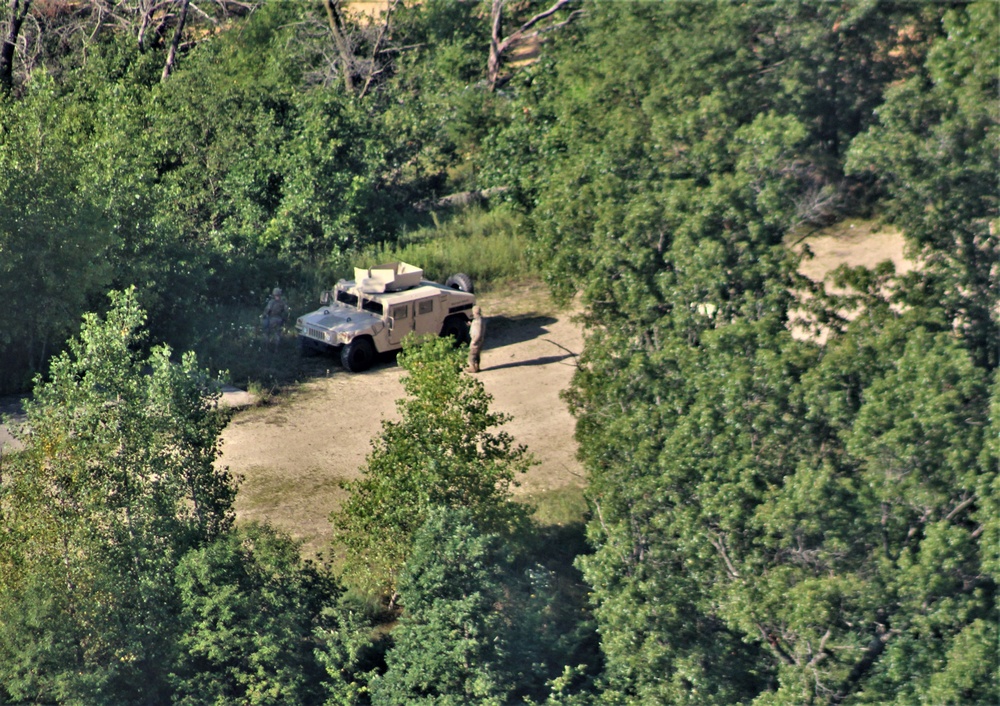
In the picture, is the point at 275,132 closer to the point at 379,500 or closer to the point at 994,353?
the point at 379,500

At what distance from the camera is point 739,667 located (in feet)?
38.4

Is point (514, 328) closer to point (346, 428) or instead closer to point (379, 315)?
point (379, 315)

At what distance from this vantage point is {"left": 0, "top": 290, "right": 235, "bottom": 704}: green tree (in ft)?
37.6

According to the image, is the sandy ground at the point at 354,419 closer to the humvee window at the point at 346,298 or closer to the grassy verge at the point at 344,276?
the grassy verge at the point at 344,276

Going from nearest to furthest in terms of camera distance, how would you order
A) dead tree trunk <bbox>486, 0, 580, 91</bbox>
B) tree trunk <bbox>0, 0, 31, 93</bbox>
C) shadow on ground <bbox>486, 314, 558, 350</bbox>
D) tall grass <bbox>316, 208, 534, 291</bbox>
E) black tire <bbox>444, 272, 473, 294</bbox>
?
shadow on ground <bbox>486, 314, 558, 350</bbox>, black tire <bbox>444, 272, 473, 294</bbox>, tall grass <bbox>316, 208, 534, 291</bbox>, tree trunk <bbox>0, 0, 31, 93</bbox>, dead tree trunk <bbox>486, 0, 580, 91</bbox>

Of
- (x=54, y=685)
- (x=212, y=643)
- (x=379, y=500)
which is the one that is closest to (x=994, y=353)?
(x=379, y=500)

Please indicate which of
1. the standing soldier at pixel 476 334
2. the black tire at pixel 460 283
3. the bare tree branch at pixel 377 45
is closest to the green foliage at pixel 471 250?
the black tire at pixel 460 283

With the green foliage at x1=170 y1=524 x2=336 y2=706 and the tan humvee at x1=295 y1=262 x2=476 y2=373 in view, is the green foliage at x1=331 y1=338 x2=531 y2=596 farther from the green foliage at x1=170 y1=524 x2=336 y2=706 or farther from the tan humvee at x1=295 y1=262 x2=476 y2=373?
the tan humvee at x1=295 y1=262 x2=476 y2=373

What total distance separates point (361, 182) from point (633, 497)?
13660 mm

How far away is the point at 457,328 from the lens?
21016 mm

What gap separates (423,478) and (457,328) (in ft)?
27.4

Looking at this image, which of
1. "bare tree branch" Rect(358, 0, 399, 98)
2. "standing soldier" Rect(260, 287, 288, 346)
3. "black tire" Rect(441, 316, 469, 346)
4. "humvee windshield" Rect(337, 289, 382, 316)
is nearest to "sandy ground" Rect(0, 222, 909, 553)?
"standing soldier" Rect(260, 287, 288, 346)

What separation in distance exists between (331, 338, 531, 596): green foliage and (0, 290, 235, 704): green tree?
5.29 feet

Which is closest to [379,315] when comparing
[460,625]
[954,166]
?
[460,625]
